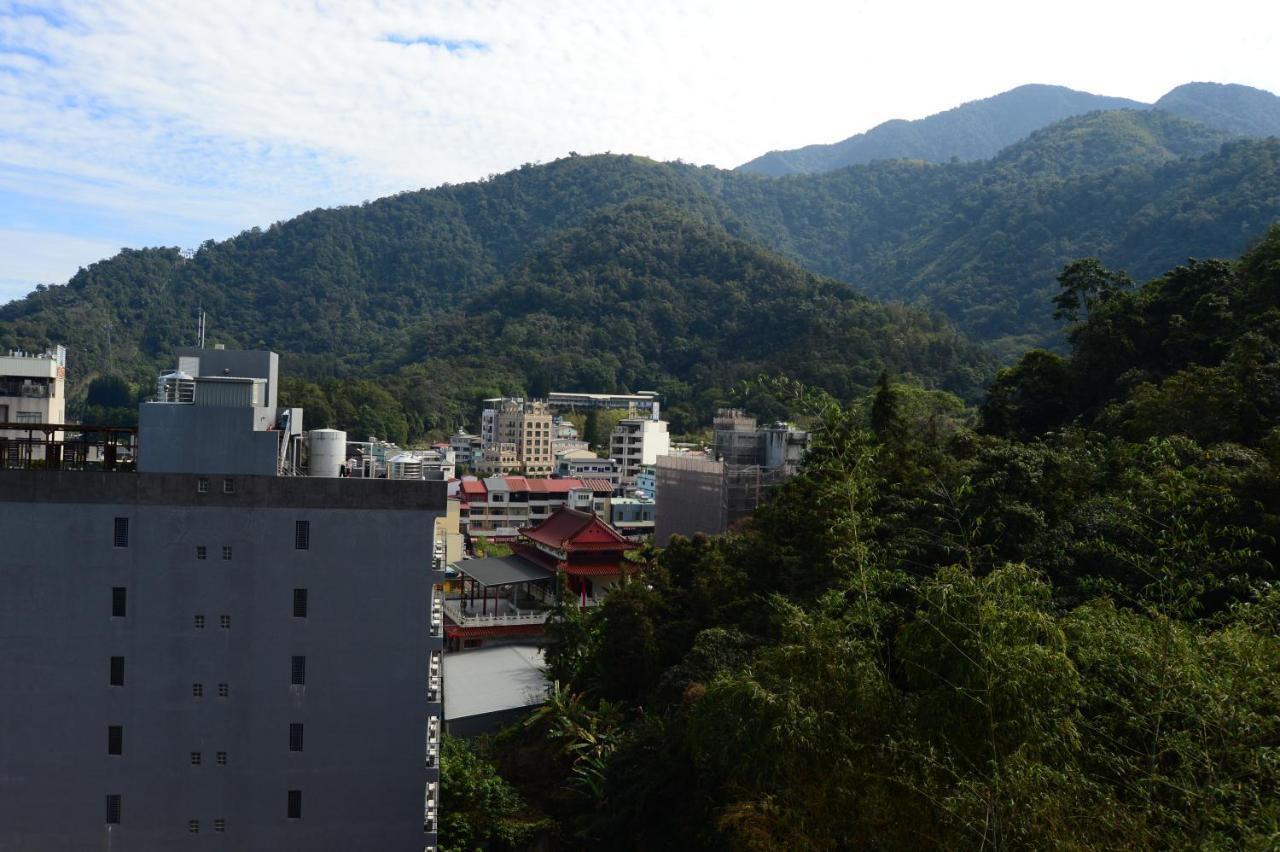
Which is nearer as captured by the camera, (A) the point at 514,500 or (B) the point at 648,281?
(A) the point at 514,500

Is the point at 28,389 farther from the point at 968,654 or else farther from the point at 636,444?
the point at 636,444

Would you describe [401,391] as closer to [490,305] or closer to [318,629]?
[490,305]

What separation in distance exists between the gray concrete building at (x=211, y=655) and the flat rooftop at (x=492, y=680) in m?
8.81

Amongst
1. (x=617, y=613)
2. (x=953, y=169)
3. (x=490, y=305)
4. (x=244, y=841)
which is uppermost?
(x=953, y=169)

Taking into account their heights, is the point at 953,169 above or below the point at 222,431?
above

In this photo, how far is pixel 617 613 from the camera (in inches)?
866

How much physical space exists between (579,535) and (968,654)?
24.3 meters

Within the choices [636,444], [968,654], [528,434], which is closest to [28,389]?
[968,654]

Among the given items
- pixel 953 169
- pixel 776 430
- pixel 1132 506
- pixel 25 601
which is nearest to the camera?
pixel 1132 506

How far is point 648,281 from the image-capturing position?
11400cm

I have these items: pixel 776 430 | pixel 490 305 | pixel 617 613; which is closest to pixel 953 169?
pixel 490 305

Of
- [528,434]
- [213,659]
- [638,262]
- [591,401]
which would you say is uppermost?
[638,262]

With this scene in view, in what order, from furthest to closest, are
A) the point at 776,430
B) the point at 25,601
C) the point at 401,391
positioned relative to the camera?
the point at 401,391
the point at 776,430
the point at 25,601

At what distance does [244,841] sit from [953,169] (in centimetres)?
19780
